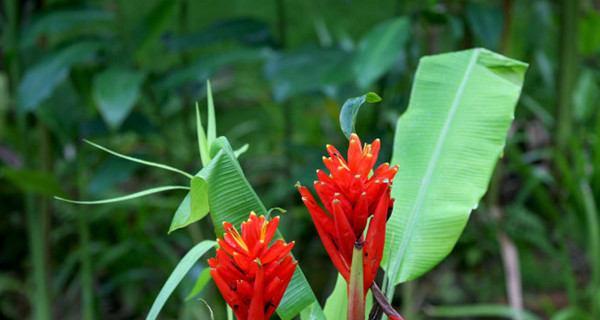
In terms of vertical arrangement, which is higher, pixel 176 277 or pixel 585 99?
pixel 176 277

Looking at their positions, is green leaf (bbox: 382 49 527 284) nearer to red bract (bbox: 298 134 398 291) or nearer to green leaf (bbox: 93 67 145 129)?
red bract (bbox: 298 134 398 291)

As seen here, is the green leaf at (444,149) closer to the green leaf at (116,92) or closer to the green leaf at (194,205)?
the green leaf at (194,205)

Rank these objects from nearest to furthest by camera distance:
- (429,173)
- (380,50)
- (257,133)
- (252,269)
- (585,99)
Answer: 1. (252,269)
2. (429,173)
3. (380,50)
4. (585,99)
5. (257,133)

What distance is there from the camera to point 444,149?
75cm

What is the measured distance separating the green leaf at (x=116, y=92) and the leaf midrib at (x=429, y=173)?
2.14ft

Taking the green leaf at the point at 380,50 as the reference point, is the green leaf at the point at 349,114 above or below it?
above

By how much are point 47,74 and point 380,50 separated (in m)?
0.57

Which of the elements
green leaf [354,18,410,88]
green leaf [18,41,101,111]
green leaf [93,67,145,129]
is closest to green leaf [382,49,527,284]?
green leaf [354,18,410,88]

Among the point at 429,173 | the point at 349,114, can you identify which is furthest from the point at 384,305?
the point at 429,173

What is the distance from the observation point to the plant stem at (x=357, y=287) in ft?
1.68

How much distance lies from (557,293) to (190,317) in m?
0.92

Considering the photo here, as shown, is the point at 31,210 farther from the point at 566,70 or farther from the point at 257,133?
the point at 566,70

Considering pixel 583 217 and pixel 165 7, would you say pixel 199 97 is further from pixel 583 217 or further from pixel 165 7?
pixel 583 217

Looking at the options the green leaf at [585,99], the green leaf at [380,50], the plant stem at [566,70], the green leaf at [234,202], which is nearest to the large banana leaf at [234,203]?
the green leaf at [234,202]
